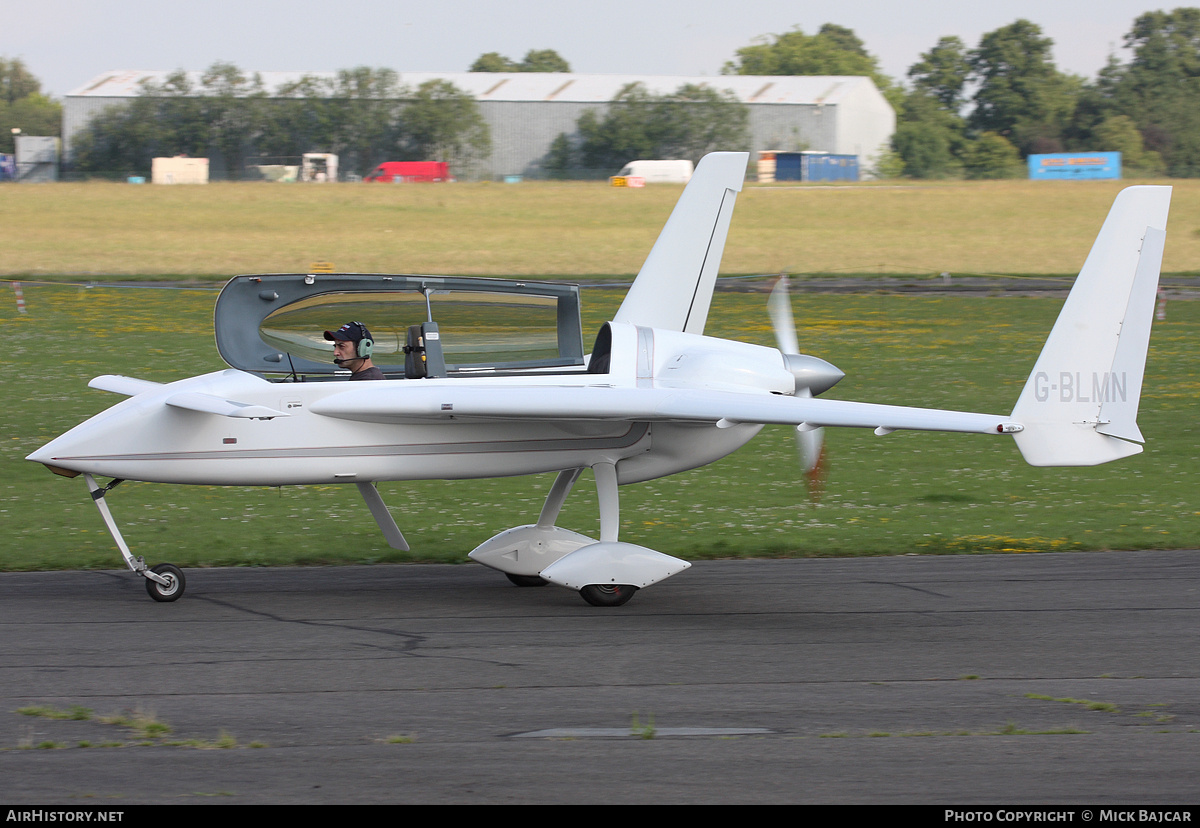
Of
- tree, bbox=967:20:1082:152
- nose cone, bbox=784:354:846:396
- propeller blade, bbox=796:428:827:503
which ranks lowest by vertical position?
propeller blade, bbox=796:428:827:503

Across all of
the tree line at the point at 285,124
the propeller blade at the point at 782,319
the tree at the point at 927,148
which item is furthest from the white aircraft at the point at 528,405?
the tree at the point at 927,148

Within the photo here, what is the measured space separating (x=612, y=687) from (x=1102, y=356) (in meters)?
4.07

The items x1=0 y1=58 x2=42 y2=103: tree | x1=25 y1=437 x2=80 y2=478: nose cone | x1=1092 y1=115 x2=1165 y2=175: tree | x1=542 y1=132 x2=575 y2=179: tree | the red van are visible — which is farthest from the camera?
x1=0 y1=58 x2=42 y2=103: tree

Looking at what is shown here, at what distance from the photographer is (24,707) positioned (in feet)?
22.3

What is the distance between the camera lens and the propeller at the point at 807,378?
31.3ft

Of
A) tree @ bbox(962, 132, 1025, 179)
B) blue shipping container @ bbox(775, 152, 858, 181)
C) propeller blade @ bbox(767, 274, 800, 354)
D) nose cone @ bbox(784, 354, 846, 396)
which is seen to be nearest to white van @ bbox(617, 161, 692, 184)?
blue shipping container @ bbox(775, 152, 858, 181)

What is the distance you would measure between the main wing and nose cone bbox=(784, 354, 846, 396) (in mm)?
1192

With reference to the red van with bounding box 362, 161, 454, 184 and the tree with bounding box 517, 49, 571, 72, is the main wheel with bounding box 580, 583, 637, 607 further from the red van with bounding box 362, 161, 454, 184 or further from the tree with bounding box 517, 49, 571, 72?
the tree with bounding box 517, 49, 571, 72

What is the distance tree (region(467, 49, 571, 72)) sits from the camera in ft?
455

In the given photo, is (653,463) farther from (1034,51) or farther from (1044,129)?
(1034,51)

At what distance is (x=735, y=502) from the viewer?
13.9 metres

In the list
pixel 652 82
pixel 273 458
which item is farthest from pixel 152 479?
pixel 652 82

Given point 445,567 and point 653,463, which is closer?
point 653,463
